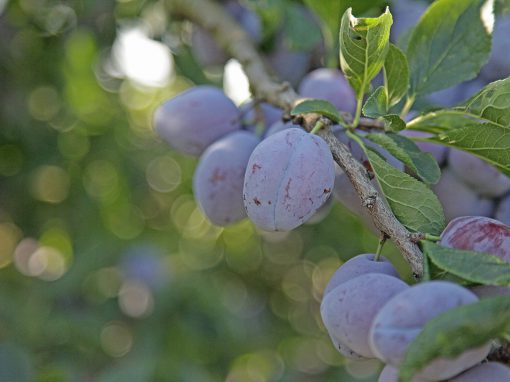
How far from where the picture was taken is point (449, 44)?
884mm

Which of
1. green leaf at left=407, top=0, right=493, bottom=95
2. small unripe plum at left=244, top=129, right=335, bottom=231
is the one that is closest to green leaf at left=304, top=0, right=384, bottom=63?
green leaf at left=407, top=0, right=493, bottom=95

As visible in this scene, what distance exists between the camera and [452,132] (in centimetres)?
75

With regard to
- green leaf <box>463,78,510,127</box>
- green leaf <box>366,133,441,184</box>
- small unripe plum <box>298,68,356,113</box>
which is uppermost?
green leaf <box>463,78,510,127</box>

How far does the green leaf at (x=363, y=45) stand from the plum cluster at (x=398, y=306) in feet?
0.72

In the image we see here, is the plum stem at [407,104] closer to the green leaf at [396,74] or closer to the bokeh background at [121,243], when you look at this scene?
the green leaf at [396,74]

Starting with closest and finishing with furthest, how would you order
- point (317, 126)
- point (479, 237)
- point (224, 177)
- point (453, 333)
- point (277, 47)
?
point (453, 333)
point (479, 237)
point (317, 126)
point (224, 177)
point (277, 47)

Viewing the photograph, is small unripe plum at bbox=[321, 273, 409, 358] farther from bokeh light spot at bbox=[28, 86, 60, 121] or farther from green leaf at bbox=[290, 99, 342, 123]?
bokeh light spot at bbox=[28, 86, 60, 121]

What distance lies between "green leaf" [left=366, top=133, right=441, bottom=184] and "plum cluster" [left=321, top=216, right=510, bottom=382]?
101 millimetres

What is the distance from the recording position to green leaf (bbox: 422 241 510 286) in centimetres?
55

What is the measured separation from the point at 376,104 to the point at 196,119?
0.31 metres

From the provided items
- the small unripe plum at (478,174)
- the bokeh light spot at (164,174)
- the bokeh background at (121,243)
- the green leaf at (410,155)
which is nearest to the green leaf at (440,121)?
the green leaf at (410,155)

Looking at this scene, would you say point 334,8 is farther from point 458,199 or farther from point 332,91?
point 458,199

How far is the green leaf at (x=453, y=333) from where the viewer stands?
0.49 m

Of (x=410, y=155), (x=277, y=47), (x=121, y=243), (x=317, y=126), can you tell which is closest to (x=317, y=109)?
(x=317, y=126)
